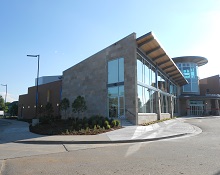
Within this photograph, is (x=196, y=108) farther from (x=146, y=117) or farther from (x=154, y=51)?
(x=146, y=117)

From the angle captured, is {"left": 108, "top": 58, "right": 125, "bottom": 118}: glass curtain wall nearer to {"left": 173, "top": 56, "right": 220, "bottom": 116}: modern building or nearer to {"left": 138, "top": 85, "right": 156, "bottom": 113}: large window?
{"left": 138, "top": 85, "right": 156, "bottom": 113}: large window

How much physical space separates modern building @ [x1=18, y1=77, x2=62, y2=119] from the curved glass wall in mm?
33787

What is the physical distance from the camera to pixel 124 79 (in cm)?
2206

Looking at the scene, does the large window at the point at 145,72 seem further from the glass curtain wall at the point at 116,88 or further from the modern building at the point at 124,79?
the glass curtain wall at the point at 116,88

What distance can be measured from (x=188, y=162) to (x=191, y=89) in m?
50.8

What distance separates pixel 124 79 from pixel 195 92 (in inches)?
1511

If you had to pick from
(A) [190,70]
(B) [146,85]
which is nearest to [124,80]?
(B) [146,85]

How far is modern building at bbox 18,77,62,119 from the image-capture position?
115ft

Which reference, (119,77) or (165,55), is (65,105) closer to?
(119,77)

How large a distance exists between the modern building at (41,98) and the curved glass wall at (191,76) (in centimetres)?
3379

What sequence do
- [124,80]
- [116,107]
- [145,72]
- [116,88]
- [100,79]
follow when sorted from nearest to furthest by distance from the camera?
[124,80], [116,107], [116,88], [145,72], [100,79]

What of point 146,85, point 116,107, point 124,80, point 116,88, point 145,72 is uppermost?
point 145,72

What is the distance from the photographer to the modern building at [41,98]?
3506cm

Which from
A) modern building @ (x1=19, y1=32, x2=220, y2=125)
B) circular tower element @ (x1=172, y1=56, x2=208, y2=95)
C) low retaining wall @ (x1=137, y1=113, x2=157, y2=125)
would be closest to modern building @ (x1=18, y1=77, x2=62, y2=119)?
modern building @ (x1=19, y1=32, x2=220, y2=125)
